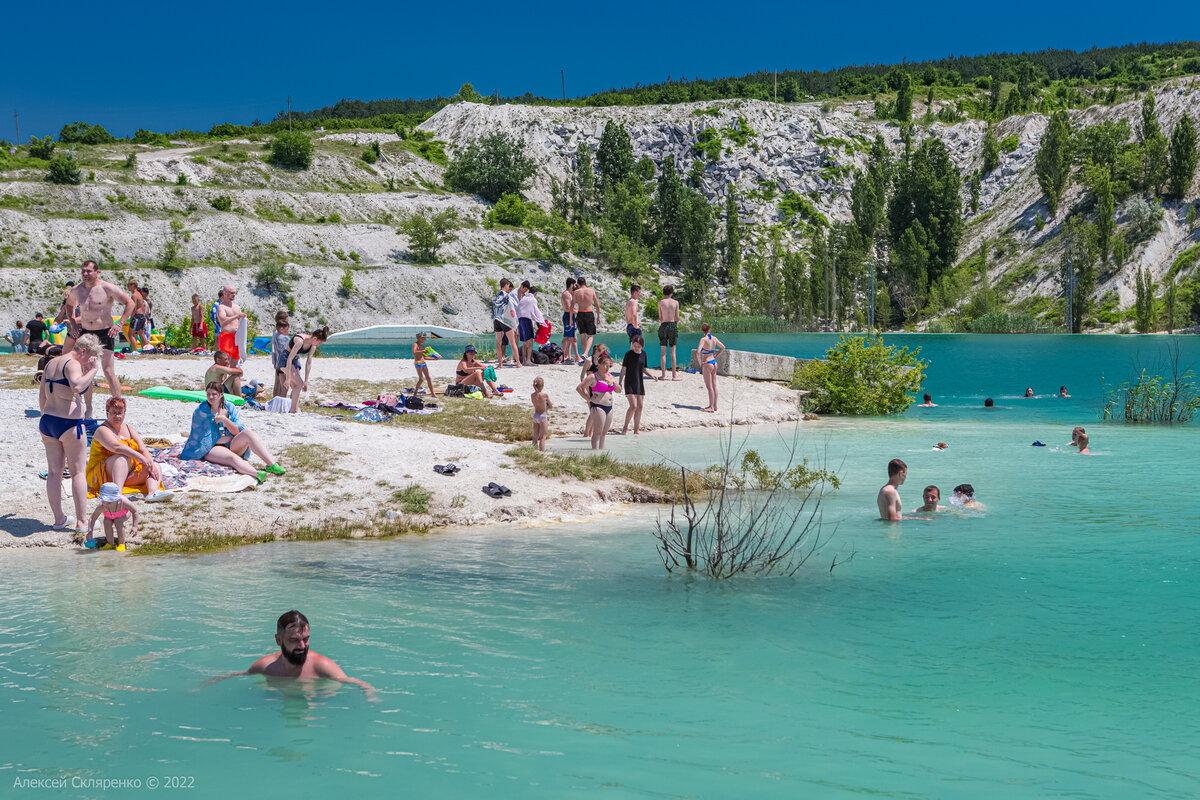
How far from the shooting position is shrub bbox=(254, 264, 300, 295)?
258ft

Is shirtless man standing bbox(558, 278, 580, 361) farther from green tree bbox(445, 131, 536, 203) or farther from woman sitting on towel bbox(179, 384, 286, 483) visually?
green tree bbox(445, 131, 536, 203)

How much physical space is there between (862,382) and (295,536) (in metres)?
19.3

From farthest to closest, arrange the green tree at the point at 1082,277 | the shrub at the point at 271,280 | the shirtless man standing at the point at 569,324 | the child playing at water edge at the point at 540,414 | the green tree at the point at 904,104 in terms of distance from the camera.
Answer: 1. the green tree at the point at 904,104
2. the green tree at the point at 1082,277
3. the shrub at the point at 271,280
4. the shirtless man standing at the point at 569,324
5. the child playing at water edge at the point at 540,414

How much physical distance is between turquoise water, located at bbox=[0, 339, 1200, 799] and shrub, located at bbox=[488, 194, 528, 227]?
9760cm

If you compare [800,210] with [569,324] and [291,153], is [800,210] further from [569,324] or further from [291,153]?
[569,324]

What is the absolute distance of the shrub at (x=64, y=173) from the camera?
84.3 m

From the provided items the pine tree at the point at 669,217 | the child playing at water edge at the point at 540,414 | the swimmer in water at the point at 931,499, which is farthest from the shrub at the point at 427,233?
the swimmer in water at the point at 931,499

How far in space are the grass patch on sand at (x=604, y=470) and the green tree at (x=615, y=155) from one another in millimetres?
112694

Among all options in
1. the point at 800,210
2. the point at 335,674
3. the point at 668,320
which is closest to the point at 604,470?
the point at 335,674

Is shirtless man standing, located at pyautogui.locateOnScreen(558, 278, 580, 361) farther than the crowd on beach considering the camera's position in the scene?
Yes

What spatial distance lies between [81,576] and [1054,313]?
3568 inches

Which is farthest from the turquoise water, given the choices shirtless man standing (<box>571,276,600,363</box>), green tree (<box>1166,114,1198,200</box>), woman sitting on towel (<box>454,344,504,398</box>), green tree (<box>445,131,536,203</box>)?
green tree (<box>445,131,536,203</box>)

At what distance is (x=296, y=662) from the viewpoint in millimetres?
8008

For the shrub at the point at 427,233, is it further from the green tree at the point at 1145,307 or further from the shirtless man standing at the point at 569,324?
the shirtless man standing at the point at 569,324
